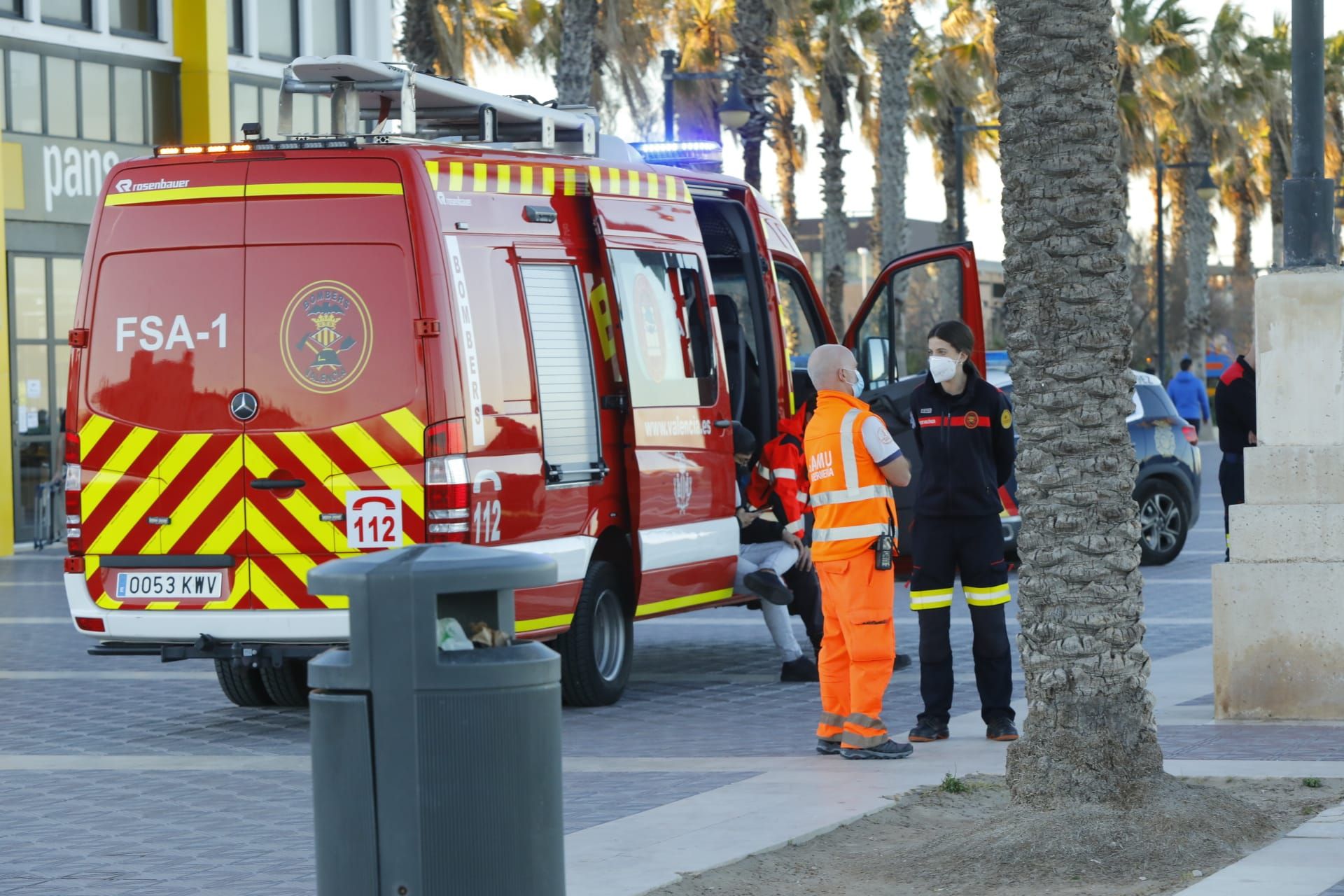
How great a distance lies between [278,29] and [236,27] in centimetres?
78

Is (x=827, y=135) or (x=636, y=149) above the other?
(x=827, y=135)

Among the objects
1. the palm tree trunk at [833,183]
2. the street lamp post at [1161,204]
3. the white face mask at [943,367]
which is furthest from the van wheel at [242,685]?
the street lamp post at [1161,204]

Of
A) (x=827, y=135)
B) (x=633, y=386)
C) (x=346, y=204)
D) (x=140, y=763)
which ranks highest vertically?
(x=827, y=135)

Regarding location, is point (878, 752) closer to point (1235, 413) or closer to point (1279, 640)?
point (1279, 640)

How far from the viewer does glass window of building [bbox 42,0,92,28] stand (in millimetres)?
22938

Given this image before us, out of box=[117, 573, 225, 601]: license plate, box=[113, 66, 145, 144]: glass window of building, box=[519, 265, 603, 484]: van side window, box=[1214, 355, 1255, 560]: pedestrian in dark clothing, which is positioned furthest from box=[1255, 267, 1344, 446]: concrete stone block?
box=[113, 66, 145, 144]: glass window of building

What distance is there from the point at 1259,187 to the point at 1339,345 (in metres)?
50.7

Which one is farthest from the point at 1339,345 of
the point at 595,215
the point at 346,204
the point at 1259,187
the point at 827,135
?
the point at 1259,187

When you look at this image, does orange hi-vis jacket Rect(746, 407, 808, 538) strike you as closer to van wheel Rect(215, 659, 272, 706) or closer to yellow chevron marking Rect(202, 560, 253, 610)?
yellow chevron marking Rect(202, 560, 253, 610)

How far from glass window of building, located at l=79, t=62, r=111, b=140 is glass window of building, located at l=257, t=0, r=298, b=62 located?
2506 millimetres

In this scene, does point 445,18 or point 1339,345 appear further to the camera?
point 445,18

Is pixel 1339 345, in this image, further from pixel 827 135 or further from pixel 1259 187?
pixel 1259 187

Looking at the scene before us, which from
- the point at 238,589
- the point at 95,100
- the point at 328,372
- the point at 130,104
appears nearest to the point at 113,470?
the point at 238,589

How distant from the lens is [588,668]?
10438 mm
